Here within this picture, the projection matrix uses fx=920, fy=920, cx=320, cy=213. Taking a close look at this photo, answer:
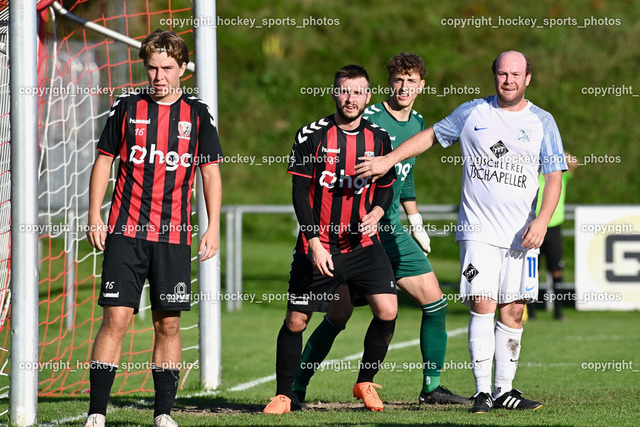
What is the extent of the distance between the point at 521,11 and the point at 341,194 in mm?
22317

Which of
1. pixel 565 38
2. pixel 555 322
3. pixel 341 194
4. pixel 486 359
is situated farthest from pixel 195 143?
pixel 565 38

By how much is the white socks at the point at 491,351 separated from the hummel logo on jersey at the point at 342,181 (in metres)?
1.01

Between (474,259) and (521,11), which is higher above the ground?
(521,11)

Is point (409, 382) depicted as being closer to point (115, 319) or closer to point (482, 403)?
point (482, 403)

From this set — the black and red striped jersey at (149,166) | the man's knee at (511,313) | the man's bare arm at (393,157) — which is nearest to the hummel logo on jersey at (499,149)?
the man's bare arm at (393,157)

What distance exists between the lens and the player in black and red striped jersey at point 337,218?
5.42 meters

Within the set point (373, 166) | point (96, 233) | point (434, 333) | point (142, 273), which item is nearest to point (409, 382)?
point (434, 333)

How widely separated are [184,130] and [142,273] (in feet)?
2.53

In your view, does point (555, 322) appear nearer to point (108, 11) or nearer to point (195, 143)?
point (195, 143)

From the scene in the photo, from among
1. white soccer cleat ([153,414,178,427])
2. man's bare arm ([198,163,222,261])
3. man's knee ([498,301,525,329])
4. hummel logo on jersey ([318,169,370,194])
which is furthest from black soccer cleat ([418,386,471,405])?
man's bare arm ([198,163,222,261])

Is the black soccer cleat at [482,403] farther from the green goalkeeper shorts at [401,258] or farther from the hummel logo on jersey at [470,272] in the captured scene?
the green goalkeeper shorts at [401,258]

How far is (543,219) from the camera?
5.19 metres

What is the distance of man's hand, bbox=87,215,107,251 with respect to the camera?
4620 millimetres

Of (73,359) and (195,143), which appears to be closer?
(195,143)
